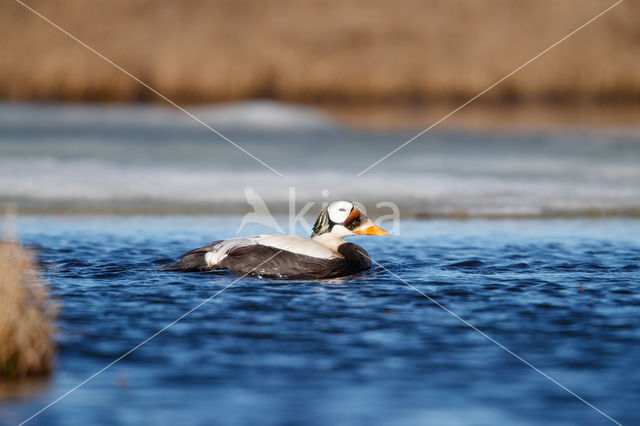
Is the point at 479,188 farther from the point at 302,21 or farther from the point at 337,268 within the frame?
the point at 302,21

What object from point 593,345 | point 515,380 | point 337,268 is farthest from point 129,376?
point 337,268

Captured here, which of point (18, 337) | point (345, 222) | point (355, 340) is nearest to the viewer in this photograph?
point (18, 337)

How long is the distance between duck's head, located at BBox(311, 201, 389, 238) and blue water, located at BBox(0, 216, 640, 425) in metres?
0.38

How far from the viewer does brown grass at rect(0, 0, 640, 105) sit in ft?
66.6

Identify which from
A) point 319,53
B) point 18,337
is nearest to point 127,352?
point 18,337

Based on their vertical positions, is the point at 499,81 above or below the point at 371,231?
above

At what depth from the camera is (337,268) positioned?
8.30 meters

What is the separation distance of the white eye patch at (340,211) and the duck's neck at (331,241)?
5.7 inches

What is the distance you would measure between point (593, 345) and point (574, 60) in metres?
16.6

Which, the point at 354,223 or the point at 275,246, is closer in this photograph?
the point at 275,246

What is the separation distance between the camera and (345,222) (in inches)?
349

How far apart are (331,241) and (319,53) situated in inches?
513

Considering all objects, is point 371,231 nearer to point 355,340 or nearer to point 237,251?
point 237,251

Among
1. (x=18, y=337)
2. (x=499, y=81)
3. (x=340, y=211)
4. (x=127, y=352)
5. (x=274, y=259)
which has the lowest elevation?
(x=127, y=352)
